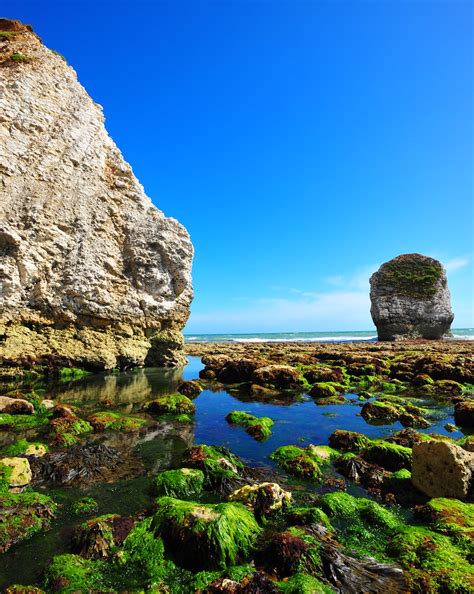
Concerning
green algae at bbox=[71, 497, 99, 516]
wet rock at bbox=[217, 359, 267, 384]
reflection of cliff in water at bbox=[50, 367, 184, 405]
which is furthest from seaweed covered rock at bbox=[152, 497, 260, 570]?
wet rock at bbox=[217, 359, 267, 384]

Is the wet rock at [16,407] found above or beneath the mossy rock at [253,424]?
above

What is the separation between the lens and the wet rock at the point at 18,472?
6676mm

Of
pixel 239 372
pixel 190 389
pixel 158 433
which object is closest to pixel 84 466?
pixel 158 433

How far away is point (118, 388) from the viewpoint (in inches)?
715

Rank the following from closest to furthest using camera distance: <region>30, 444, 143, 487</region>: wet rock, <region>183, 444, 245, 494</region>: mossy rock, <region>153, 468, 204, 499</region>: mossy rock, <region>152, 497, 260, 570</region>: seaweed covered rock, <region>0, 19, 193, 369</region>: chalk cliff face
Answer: <region>152, 497, 260, 570</region>: seaweed covered rock, <region>153, 468, 204, 499</region>: mossy rock, <region>183, 444, 245, 494</region>: mossy rock, <region>30, 444, 143, 487</region>: wet rock, <region>0, 19, 193, 369</region>: chalk cliff face

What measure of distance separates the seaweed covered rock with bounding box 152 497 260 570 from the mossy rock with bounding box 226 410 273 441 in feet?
17.2

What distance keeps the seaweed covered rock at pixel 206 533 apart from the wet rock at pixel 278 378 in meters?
14.4

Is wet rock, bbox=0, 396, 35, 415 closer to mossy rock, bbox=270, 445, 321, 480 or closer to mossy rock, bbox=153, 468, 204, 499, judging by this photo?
mossy rock, bbox=153, 468, 204, 499

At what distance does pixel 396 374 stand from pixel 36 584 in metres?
23.4

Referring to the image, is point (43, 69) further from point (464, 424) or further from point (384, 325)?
point (384, 325)

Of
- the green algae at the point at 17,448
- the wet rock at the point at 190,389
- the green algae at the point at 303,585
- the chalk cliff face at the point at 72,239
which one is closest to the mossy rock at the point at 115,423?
the green algae at the point at 17,448

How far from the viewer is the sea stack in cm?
6375

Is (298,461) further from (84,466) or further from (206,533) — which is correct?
(84,466)

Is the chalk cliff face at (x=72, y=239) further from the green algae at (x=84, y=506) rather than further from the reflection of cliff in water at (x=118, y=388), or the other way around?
the green algae at (x=84, y=506)
